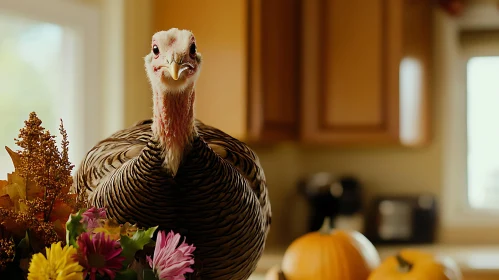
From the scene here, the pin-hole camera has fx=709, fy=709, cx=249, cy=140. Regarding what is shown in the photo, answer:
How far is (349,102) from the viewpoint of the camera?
10.1 ft

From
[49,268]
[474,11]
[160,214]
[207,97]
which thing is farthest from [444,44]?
[49,268]

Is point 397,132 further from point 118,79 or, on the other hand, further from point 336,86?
point 118,79

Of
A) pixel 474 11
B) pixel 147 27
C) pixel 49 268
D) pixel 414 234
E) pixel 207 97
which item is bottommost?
pixel 414 234

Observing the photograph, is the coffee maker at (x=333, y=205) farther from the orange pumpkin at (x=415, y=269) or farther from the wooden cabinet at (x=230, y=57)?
the orange pumpkin at (x=415, y=269)

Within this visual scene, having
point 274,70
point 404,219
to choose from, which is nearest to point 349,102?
point 274,70

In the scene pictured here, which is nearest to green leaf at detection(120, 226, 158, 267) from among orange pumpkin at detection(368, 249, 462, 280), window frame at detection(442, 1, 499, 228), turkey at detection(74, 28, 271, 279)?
turkey at detection(74, 28, 271, 279)

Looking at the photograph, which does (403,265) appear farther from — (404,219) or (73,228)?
(404,219)

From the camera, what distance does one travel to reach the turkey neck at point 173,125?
654 mm

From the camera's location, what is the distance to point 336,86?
3.09 m

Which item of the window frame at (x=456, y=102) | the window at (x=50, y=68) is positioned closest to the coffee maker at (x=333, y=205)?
the window frame at (x=456, y=102)

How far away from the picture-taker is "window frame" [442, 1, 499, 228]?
347 centimetres

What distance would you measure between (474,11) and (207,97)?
1.60 meters

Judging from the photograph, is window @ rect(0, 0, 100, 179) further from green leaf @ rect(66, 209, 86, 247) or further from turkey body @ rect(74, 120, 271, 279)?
green leaf @ rect(66, 209, 86, 247)

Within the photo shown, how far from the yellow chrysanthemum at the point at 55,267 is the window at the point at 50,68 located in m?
1.43
